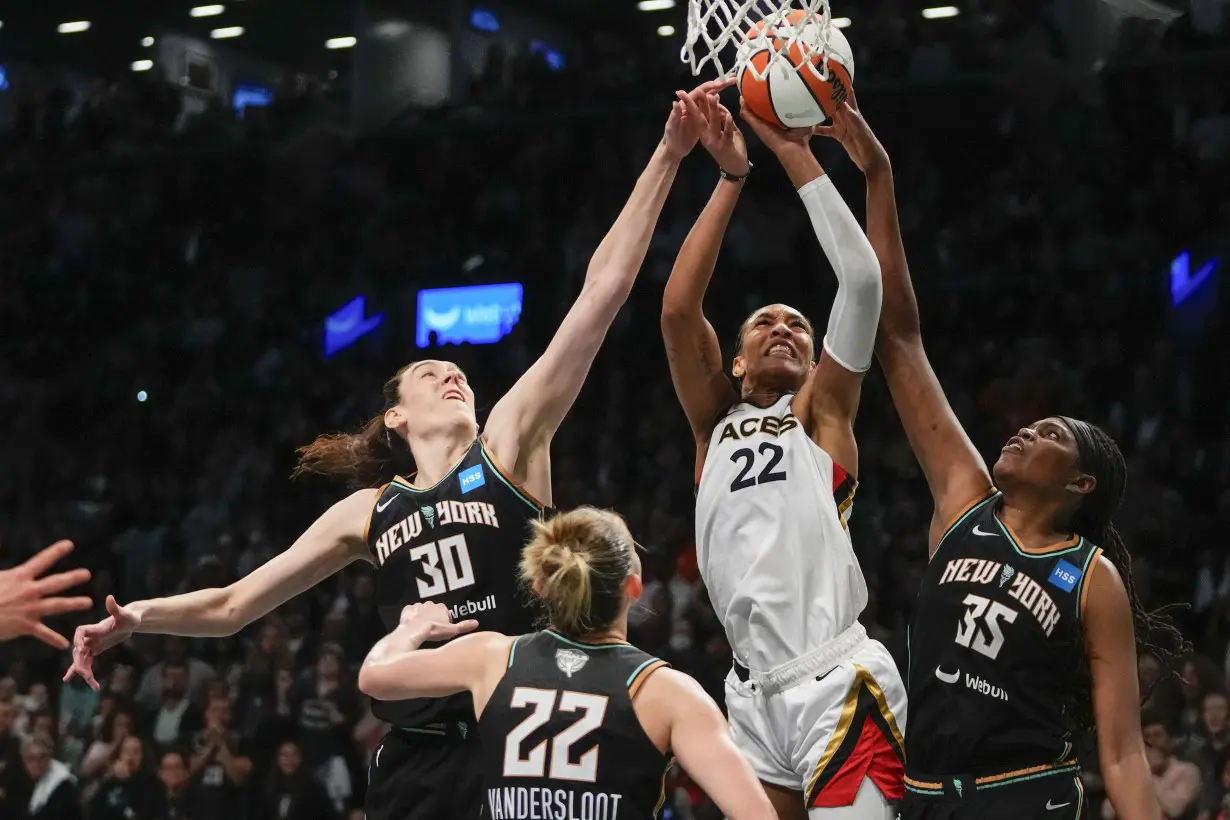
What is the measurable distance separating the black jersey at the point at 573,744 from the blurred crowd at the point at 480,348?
13.1 feet

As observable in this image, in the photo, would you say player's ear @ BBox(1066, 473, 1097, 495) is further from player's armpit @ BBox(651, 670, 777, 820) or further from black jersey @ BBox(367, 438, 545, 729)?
black jersey @ BBox(367, 438, 545, 729)

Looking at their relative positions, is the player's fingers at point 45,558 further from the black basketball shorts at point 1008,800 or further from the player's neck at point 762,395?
the black basketball shorts at point 1008,800

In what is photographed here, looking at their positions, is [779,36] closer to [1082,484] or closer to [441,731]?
[1082,484]

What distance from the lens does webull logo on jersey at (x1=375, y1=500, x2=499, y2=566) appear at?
4.53 meters

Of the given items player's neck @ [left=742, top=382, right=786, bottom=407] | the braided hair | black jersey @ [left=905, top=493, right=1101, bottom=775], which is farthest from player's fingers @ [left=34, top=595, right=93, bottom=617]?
the braided hair

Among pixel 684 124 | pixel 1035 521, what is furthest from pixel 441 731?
pixel 684 124

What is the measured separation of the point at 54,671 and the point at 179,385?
3647 mm

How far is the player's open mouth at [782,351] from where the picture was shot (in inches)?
177

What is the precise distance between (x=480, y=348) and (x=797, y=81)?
30.7ft

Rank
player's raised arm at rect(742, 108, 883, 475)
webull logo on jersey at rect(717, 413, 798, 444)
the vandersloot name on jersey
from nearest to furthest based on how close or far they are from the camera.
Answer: the vandersloot name on jersey → player's raised arm at rect(742, 108, 883, 475) → webull logo on jersey at rect(717, 413, 798, 444)

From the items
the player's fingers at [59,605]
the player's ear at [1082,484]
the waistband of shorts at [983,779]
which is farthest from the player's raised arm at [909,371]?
the player's fingers at [59,605]

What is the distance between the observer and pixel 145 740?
10156 mm

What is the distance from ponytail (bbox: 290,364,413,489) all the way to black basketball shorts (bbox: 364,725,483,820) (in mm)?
1044

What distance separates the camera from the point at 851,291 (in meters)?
4.21
